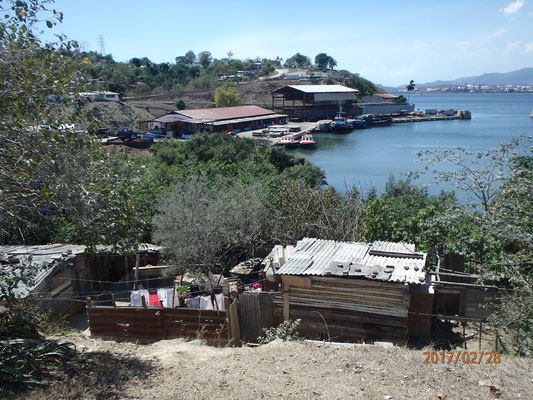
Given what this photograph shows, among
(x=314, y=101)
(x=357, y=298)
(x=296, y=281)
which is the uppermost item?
(x=314, y=101)

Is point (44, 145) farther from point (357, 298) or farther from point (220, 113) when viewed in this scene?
point (220, 113)

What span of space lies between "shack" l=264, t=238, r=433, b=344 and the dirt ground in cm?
125

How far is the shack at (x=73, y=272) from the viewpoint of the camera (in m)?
9.42

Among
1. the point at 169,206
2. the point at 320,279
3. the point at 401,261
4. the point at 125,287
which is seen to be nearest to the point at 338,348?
the point at 320,279

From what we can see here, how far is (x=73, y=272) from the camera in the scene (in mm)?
10680

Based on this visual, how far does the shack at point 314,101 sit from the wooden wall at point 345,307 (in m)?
58.9

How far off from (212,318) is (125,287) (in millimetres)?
4249

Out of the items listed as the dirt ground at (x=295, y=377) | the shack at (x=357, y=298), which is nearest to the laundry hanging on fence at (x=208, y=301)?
the shack at (x=357, y=298)

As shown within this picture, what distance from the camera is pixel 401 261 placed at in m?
7.77

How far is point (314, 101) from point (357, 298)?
200ft

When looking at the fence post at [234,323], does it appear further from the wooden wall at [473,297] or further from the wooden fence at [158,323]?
the wooden wall at [473,297]

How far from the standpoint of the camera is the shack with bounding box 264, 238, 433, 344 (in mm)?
7176

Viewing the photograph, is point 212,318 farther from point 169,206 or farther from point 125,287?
point 169,206
